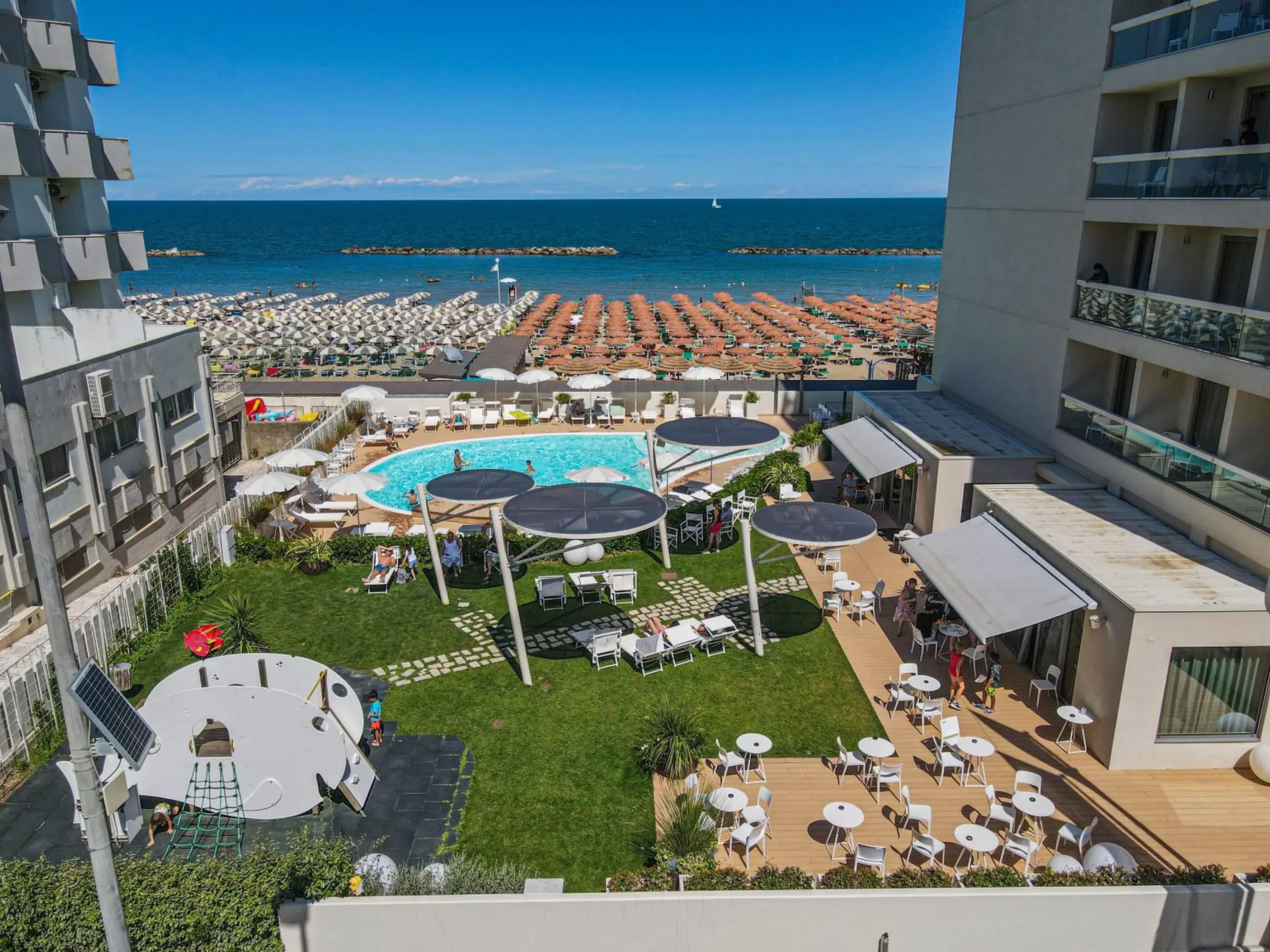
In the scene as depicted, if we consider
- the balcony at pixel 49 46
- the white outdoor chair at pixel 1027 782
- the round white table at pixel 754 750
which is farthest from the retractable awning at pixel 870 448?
the balcony at pixel 49 46

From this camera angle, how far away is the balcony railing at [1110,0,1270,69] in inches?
526

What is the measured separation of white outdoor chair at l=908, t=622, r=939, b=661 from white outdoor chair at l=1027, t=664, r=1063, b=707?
180 cm

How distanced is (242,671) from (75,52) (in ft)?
57.9

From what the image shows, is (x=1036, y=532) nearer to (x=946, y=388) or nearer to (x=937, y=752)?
(x=937, y=752)

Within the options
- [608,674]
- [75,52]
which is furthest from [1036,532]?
[75,52]

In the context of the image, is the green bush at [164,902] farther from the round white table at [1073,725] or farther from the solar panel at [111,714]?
the round white table at [1073,725]

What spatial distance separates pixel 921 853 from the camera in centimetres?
1055

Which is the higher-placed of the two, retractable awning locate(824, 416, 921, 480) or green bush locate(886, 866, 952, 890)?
retractable awning locate(824, 416, 921, 480)

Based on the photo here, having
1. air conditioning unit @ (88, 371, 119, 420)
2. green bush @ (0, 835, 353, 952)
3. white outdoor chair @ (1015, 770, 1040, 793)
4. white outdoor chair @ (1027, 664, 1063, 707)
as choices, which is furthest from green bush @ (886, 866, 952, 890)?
air conditioning unit @ (88, 371, 119, 420)

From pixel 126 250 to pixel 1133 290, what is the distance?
2350cm

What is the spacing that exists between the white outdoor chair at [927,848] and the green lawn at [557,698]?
7.82 ft

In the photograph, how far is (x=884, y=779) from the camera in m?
11.8

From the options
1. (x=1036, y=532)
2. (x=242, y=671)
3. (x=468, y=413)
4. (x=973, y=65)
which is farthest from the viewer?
(x=468, y=413)

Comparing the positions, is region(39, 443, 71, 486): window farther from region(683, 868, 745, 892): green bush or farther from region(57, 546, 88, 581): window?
region(683, 868, 745, 892): green bush
